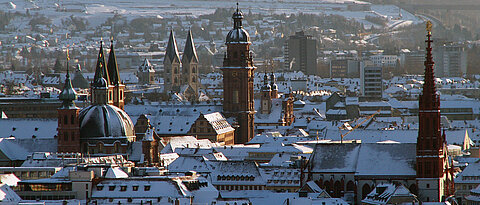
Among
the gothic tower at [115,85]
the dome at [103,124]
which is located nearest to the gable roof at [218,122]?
the gothic tower at [115,85]

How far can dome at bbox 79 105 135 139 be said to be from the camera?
13600 centimetres

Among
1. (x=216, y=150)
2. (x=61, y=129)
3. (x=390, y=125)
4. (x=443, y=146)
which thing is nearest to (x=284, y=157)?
(x=216, y=150)

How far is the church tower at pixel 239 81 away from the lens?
570ft

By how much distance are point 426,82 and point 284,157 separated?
3089 centimetres

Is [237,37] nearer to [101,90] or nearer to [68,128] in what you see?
[101,90]

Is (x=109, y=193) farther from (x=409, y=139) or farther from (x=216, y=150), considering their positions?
(x=409, y=139)

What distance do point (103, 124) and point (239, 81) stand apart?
132ft

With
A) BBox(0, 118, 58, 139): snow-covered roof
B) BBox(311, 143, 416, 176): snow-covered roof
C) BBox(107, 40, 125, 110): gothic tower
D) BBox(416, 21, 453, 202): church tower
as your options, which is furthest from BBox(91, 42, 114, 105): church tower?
BBox(416, 21, 453, 202): church tower

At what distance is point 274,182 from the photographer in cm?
12575

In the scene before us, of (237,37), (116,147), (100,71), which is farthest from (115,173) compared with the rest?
(237,37)

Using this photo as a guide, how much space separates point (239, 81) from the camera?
174 metres

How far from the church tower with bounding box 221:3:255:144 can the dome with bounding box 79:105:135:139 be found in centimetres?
3768

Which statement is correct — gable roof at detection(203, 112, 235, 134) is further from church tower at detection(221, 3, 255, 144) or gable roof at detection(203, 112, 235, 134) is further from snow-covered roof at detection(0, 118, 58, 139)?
snow-covered roof at detection(0, 118, 58, 139)

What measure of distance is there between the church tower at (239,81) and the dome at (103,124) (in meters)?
37.7
